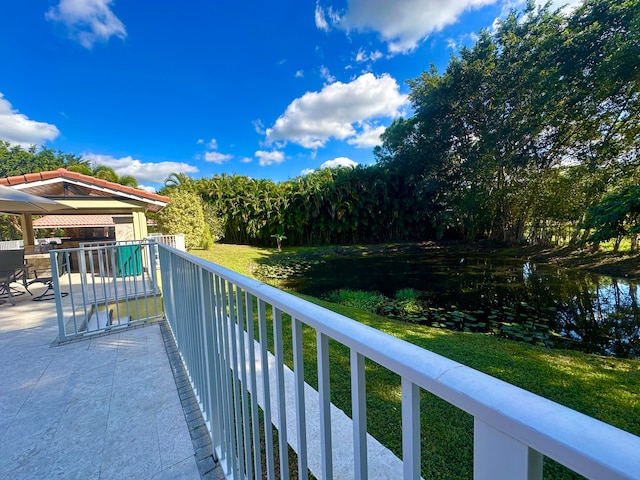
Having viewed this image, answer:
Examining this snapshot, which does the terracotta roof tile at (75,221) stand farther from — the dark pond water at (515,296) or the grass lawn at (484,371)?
the grass lawn at (484,371)

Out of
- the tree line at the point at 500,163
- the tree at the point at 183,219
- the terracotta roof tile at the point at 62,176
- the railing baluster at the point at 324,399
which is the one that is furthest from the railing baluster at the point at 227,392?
the tree at the point at 183,219

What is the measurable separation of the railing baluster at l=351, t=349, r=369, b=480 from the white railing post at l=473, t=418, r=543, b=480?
27cm

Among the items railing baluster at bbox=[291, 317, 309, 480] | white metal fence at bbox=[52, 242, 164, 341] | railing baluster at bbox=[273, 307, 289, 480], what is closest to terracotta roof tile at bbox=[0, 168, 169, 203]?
white metal fence at bbox=[52, 242, 164, 341]

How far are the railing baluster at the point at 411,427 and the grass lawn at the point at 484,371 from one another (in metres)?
1.71

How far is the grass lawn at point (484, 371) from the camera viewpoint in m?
2.01

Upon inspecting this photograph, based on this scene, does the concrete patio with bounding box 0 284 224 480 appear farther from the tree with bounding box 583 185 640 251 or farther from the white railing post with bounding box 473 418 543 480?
the tree with bounding box 583 185 640 251

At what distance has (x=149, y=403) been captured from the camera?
2.18 meters

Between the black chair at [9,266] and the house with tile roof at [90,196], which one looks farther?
the house with tile roof at [90,196]

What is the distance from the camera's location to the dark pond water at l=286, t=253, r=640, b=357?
4.74 meters

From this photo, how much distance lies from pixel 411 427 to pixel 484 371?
127 inches

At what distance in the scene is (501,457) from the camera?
410 millimetres

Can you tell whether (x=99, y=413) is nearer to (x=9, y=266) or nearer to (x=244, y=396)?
(x=244, y=396)

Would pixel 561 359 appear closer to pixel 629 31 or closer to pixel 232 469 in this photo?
pixel 232 469

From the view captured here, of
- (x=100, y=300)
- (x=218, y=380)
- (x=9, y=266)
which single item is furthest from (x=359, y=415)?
(x=9, y=266)
